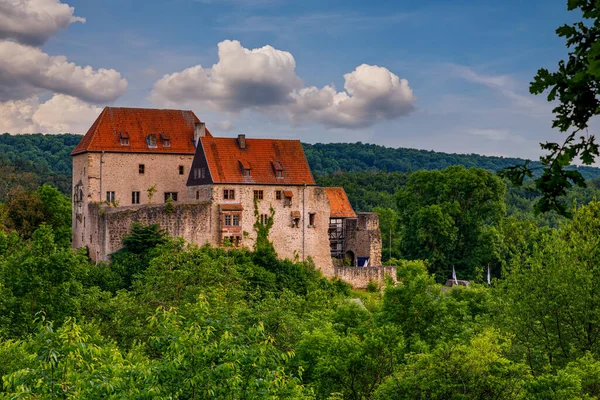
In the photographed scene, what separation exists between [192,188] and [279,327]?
1882cm

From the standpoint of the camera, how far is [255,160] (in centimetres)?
4591

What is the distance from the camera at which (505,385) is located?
768 inches

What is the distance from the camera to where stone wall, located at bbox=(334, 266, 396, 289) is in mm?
48116

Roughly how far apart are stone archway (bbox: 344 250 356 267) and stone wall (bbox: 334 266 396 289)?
290 centimetres

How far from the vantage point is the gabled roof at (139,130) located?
4656cm

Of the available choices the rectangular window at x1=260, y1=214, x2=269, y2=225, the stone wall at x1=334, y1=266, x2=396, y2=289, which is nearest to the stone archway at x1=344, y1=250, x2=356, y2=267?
the stone wall at x1=334, y1=266, x2=396, y2=289

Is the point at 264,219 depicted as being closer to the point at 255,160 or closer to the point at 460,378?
the point at 255,160

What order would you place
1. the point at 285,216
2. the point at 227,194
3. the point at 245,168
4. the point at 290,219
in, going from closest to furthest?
1. the point at 227,194
2. the point at 245,168
3. the point at 285,216
4. the point at 290,219

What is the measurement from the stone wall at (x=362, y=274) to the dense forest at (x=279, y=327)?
106 centimetres

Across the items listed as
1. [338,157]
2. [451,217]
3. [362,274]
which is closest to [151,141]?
[362,274]

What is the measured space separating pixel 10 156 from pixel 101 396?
137186 millimetres

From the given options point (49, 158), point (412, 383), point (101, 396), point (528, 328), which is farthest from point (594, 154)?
point (49, 158)

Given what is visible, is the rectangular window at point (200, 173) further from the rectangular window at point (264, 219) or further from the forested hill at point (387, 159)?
the forested hill at point (387, 159)

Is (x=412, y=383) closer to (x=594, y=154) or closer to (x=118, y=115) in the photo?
(x=594, y=154)
